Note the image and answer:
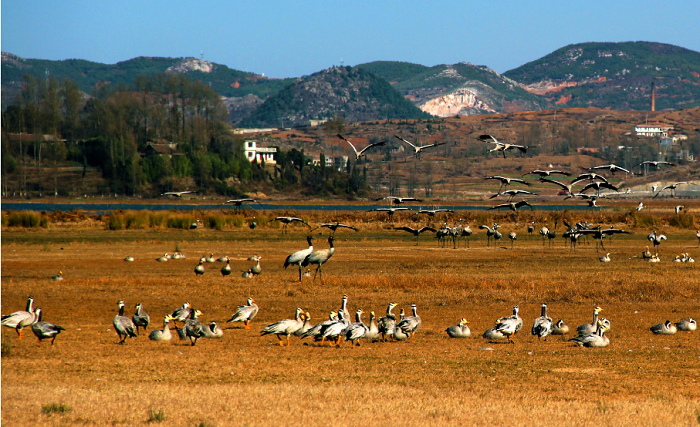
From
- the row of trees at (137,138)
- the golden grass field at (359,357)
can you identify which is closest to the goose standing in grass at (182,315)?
the golden grass field at (359,357)

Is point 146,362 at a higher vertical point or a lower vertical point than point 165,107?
lower

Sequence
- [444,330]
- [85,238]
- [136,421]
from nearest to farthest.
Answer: [136,421] < [444,330] < [85,238]

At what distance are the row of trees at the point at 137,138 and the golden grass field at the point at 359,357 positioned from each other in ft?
312

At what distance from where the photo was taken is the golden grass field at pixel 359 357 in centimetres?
995

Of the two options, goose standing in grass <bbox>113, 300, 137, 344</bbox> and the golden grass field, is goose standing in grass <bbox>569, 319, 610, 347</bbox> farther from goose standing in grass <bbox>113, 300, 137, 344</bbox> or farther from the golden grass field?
goose standing in grass <bbox>113, 300, 137, 344</bbox>

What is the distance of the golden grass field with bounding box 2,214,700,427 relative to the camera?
9.95m

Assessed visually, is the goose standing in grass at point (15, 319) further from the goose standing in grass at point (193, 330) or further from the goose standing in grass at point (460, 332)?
the goose standing in grass at point (460, 332)

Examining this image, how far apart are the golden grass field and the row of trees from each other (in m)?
95.0

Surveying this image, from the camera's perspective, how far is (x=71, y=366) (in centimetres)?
1259

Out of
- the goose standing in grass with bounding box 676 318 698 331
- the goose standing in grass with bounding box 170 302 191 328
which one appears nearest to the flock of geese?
the goose standing in grass with bounding box 676 318 698 331

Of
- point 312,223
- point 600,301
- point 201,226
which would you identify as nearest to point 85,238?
point 201,226

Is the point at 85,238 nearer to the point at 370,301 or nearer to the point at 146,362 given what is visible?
the point at 370,301

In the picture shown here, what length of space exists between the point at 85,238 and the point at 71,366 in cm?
3424

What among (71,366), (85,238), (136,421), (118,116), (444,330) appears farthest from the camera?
(118,116)
